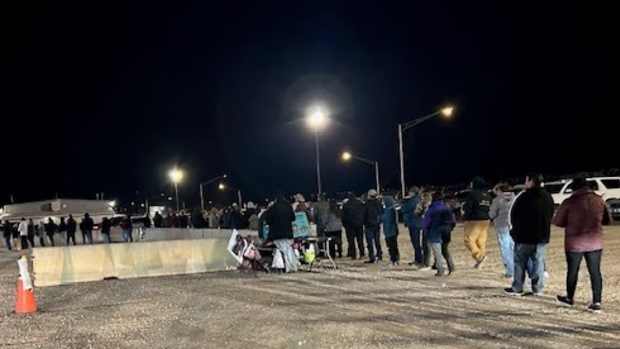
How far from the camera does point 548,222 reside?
34.3 feet

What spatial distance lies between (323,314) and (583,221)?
3.76 metres

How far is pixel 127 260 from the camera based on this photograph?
16922mm

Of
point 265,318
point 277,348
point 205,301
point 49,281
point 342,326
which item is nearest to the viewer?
point 277,348

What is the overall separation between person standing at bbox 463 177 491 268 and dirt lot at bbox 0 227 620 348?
0.60 meters

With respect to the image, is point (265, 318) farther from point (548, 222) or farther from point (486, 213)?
point (486, 213)

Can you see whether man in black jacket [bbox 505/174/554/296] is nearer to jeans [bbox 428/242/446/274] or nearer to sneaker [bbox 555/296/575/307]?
sneaker [bbox 555/296/575/307]

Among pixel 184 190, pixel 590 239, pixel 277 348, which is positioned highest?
pixel 184 190

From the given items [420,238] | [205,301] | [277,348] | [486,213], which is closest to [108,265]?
[205,301]

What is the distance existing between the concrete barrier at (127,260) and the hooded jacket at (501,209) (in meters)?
7.08

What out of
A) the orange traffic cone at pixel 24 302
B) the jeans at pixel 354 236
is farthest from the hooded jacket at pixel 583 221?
the jeans at pixel 354 236

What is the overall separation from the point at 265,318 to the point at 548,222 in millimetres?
4408

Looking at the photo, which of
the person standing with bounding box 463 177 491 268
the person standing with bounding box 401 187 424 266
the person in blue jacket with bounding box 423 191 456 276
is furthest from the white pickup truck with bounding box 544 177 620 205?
the person in blue jacket with bounding box 423 191 456 276

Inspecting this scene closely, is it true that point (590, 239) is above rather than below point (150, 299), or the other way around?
above

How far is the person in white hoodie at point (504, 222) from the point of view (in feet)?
42.4
